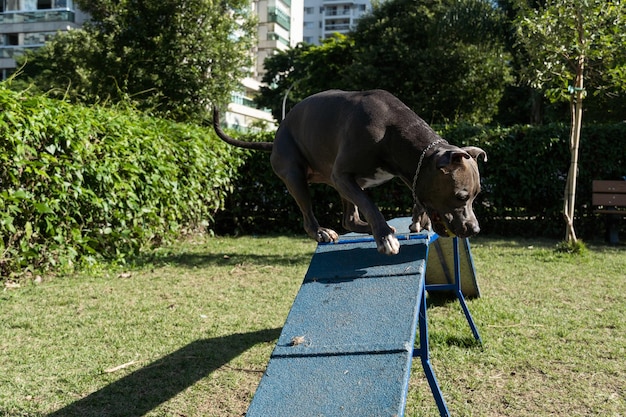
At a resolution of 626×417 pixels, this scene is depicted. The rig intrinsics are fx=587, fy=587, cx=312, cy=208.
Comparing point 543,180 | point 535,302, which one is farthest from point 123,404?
point 543,180

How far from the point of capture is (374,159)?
149 inches

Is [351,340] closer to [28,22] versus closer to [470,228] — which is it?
[470,228]

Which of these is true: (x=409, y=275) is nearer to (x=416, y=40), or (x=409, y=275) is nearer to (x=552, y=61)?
(x=552, y=61)

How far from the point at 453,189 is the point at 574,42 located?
693 centimetres

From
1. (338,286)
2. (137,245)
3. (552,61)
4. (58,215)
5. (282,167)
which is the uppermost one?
(552,61)

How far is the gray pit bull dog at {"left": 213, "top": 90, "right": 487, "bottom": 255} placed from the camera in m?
3.36

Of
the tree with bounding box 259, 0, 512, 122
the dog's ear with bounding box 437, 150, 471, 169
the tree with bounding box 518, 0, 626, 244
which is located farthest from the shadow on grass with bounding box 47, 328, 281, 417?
the tree with bounding box 259, 0, 512, 122

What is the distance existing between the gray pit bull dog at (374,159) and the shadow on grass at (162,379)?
158cm

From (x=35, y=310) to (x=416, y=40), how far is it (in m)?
22.0

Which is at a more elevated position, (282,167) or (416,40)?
(416,40)

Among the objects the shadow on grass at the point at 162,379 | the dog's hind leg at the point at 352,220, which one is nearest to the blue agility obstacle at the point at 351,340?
the dog's hind leg at the point at 352,220

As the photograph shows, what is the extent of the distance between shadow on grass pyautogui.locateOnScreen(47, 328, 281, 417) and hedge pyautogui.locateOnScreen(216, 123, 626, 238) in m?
7.50

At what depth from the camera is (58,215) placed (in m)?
7.66

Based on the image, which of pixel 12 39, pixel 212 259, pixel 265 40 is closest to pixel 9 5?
pixel 12 39
